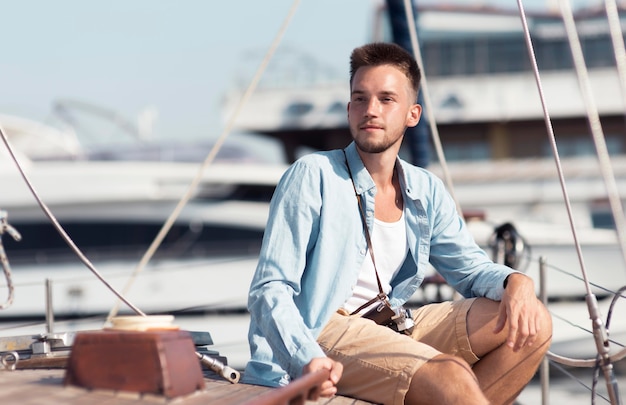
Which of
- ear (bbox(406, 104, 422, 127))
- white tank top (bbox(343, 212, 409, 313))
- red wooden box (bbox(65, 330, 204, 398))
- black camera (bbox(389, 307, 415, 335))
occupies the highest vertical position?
ear (bbox(406, 104, 422, 127))

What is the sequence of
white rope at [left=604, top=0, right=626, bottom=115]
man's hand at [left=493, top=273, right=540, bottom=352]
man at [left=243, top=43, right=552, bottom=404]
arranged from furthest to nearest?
white rope at [left=604, top=0, right=626, bottom=115] < man's hand at [left=493, top=273, right=540, bottom=352] < man at [left=243, top=43, right=552, bottom=404]

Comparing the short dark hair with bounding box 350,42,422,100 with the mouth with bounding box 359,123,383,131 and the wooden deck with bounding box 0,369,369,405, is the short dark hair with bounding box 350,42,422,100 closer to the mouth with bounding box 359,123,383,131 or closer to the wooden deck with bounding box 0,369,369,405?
the mouth with bounding box 359,123,383,131

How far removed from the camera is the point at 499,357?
3.13 metres

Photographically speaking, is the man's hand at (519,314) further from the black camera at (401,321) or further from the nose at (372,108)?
the nose at (372,108)

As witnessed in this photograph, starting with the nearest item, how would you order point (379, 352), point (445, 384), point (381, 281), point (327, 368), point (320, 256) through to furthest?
point (327, 368) → point (445, 384) → point (379, 352) → point (320, 256) → point (381, 281)

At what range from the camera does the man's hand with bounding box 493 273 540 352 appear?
9.68 feet

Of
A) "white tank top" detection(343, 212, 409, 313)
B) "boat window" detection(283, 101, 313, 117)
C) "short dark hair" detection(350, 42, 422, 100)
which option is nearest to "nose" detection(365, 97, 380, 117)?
"short dark hair" detection(350, 42, 422, 100)

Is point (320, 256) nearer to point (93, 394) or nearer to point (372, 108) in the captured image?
point (372, 108)

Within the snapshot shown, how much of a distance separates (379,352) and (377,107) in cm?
82

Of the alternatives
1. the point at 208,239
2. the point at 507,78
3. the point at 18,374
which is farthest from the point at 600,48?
the point at 18,374

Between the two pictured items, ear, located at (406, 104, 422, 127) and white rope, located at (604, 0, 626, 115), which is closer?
ear, located at (406, 104, 422, 127)

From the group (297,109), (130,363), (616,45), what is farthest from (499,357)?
(297,109)

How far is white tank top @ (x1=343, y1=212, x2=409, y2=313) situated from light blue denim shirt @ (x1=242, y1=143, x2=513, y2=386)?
0.04 meters

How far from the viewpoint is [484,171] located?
1587cm
